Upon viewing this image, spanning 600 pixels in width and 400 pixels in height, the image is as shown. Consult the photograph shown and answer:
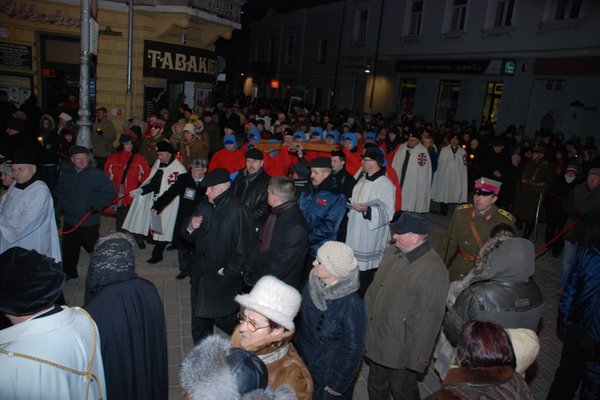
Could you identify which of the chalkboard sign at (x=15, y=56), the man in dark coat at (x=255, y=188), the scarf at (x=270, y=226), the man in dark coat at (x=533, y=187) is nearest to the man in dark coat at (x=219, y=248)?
the scarf at (x=270, y=226)

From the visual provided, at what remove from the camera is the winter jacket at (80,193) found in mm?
6219

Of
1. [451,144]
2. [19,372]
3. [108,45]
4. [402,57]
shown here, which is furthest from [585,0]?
[19,372]

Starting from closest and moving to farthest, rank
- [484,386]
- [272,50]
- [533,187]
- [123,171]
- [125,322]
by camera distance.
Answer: [484,386] < [125,322] < [123,171] < [533,187] < [272,50]

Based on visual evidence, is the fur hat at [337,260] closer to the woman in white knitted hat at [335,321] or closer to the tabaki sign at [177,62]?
the woman in white knitted hat at [335,321]

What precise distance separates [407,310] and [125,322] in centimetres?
211

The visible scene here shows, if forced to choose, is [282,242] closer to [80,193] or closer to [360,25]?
[80,193]

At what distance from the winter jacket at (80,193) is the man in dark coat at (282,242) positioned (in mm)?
2704

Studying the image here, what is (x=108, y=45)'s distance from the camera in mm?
13773

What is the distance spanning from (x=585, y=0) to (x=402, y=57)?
11845 mm

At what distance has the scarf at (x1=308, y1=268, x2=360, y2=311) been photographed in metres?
3.41

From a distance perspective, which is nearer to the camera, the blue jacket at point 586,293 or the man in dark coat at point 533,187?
the blue jacket at point 586,293

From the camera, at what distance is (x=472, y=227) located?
17.0ft

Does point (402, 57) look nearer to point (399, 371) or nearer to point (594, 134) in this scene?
point (594, 134)

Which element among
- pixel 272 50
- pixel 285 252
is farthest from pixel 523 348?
pixel 272 50
